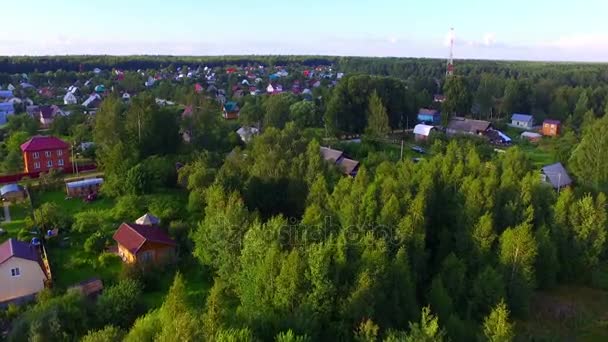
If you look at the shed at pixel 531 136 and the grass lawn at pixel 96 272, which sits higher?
the shed at pixel 531 136

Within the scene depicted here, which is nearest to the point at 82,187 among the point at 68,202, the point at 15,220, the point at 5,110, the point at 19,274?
the point at 68,202

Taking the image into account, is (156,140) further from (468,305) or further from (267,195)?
(468,305)

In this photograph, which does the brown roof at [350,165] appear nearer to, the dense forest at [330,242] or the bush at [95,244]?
the dense forest at [330,242]

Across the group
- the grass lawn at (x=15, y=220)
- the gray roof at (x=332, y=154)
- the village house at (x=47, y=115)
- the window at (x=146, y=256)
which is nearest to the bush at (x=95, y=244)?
the window at (x=146, y=256)

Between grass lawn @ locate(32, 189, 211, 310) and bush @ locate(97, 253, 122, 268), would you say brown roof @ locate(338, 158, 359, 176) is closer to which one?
grass lawn @ locate(32, 189, 211, 310)

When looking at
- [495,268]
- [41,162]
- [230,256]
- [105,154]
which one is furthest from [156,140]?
[495,268]

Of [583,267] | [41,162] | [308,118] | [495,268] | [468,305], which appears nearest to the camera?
[468,305]

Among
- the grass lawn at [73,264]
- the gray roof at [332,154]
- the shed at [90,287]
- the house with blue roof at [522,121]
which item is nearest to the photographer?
the shed at [90,287]
